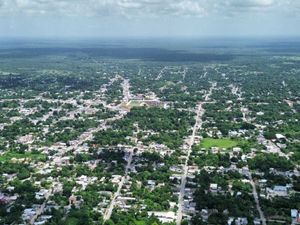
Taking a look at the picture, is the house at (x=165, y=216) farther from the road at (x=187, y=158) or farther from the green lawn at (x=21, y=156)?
the green lawn at (x=21, y=156)

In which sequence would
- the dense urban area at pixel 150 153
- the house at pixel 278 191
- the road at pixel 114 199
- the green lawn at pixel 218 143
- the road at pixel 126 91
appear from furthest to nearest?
the road at pixel 126 91
the green lawn at pixel 218 143
the house at pixel 278 191
the dense urban area at pixel 150 153
the road at pixel 114 199

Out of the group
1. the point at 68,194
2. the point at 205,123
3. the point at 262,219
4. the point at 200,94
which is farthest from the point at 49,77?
Answer: the point at 262,219

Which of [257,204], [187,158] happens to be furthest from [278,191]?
[187,158]

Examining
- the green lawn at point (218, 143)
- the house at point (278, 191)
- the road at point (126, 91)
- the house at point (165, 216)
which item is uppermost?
the house at point (278, 191)

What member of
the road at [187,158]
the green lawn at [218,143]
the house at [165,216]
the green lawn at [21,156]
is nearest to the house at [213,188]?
the road at [187,158]

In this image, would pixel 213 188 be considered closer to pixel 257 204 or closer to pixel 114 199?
pixel 257 204

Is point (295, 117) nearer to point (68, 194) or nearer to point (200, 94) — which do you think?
point (200, 94)
